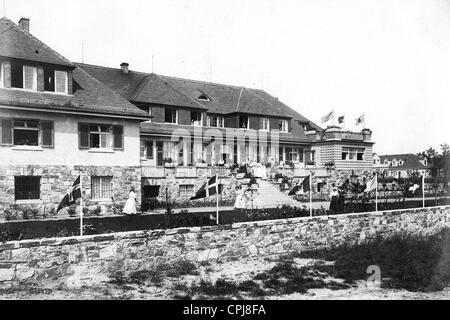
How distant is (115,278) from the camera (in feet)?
37.9

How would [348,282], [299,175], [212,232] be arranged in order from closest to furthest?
1. [348,282]
2. [212,232]
3. [299,175]

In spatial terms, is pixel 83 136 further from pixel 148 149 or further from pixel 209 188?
pixel 209 188

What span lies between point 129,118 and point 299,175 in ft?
50.9

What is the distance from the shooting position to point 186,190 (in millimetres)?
29344

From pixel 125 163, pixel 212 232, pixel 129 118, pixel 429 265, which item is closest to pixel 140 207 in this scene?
pixel 125 163

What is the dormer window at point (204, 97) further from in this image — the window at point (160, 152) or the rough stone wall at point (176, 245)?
the rough stone wall at point (176, 245)

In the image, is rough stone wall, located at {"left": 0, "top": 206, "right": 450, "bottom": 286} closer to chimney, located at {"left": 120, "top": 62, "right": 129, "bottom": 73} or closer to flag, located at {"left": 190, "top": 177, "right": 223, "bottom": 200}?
flag, located at {"left": 190, "top": 177, "right": 223, "bottom": 200}

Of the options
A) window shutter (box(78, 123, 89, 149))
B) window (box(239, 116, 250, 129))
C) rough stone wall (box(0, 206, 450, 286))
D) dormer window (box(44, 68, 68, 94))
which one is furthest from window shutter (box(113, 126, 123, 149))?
window (box(239, 116, 250, 129))

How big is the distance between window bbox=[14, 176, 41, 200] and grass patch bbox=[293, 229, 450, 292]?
14.2 m

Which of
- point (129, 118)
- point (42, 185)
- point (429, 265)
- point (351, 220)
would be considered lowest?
point (429, 265)

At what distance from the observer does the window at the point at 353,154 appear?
45650mm

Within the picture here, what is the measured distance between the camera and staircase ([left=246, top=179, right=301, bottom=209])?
27.7 meters

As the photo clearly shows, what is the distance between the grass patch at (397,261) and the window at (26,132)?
14.9m
